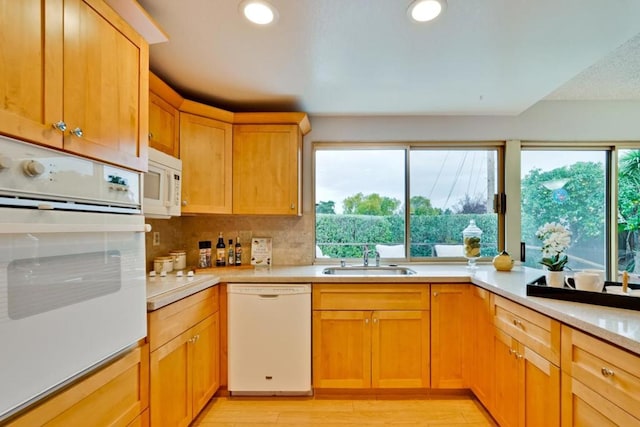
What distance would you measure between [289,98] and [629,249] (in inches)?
134

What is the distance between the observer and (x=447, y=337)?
7.19 ft

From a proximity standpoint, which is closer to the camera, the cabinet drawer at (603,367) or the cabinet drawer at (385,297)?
the cabinet drawer at (603,367)

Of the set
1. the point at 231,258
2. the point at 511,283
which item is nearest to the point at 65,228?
the point at 231,258

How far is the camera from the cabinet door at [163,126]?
6.35 feet

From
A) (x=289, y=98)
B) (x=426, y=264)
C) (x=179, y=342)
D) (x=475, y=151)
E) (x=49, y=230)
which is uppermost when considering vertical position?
(x=289, y=98)

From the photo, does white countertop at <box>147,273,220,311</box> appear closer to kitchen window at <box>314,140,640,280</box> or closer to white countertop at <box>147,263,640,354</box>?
white countertop at <box>147,263,640,354</box>

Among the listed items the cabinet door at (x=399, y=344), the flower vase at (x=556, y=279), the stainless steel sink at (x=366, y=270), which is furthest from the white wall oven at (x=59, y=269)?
the flower vase at (x=556, y=279)

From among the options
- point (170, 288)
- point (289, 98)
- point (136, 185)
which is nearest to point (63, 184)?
point (136, 185)

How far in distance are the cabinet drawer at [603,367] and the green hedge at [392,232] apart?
1628mm

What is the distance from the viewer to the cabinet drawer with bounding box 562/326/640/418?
3.25 ft

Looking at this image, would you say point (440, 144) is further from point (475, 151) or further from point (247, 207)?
point (247, 207)

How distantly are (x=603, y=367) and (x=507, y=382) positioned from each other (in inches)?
28.6

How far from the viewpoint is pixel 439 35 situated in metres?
1.60

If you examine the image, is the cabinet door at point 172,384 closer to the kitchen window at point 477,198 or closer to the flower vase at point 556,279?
the kitchen window at point 477,198
